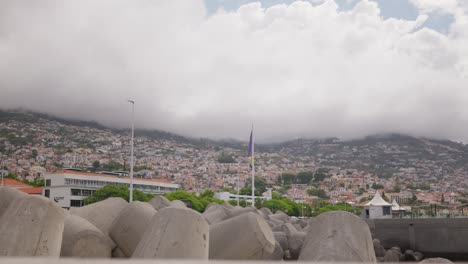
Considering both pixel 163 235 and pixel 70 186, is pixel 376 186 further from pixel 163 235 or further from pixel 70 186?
pixel 163 235

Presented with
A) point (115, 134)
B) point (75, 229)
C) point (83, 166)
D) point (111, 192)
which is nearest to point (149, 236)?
point (75, 229)

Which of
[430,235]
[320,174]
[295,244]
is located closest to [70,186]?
[430,235]

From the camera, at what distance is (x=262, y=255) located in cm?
607

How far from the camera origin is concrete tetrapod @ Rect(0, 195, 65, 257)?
197 inches

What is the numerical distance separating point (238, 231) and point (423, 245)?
14659 millimetres

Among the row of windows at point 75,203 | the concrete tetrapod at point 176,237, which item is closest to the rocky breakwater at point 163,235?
the concrete tetrapod at point 176,237

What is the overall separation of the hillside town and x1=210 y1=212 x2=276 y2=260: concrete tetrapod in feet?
347

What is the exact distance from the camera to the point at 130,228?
22.6ft

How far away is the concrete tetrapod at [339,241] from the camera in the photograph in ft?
17.5

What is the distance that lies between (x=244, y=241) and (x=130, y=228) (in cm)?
188

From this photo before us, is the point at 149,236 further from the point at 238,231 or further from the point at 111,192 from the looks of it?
the point at 111,192

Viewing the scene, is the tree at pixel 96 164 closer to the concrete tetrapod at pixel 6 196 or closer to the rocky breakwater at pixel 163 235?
the concrete tetrapod at pixel 6 196

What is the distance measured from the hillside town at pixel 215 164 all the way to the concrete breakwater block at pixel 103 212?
105 m

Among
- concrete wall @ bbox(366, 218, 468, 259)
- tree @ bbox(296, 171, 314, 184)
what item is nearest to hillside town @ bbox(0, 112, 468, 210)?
tree @ bbox(296, 171, 314, 184)
